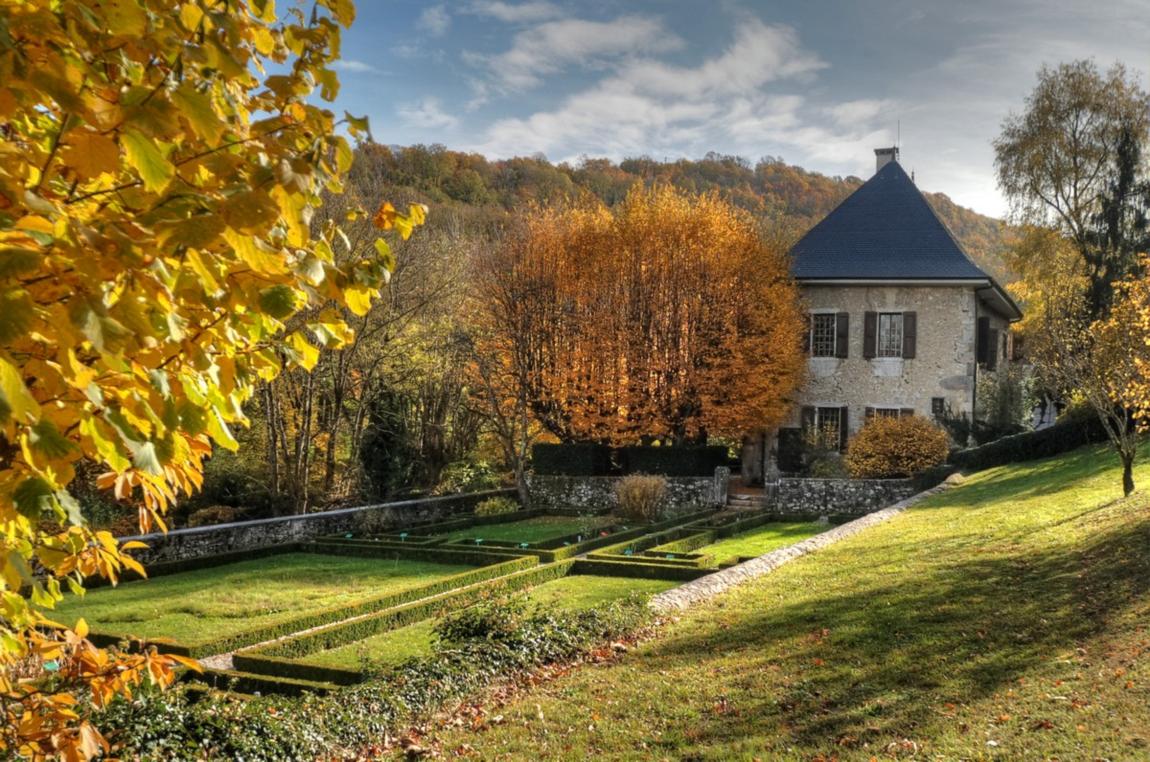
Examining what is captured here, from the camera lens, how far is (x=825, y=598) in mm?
10609

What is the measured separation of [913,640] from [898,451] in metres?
17.1

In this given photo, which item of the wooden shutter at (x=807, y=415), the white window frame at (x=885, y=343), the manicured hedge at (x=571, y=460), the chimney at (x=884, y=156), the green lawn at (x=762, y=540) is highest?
the chimney at (x=884, y=156)

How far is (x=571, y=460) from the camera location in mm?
27359

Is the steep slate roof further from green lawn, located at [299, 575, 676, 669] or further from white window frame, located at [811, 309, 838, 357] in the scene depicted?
green lawn, located at [299, 575, 676, 669]

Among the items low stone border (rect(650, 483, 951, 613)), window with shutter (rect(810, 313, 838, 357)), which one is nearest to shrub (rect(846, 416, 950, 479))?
window with shutter (rect(810, 313, 838, 357))

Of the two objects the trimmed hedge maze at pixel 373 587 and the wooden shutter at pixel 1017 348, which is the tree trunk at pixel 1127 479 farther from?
the wooden shutter at pixel 1017 348

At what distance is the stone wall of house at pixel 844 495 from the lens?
23.3 m

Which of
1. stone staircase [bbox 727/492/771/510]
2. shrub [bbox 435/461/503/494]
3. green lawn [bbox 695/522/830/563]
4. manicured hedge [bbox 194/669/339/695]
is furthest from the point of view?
shrub [bbox 435/461/503/494]

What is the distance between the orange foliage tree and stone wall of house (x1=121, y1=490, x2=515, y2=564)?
5495mm

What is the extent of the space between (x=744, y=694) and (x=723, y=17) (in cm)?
1435

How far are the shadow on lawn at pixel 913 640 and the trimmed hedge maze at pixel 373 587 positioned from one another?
3.12 m

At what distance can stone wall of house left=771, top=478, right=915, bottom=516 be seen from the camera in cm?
2331

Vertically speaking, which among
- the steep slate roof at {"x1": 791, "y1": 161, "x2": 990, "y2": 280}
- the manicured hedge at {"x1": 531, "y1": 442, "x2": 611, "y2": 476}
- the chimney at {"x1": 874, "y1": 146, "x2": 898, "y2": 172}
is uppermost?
the chimney at {"x1": 874, "y1": 146, "x2": 898, "y2": 172}

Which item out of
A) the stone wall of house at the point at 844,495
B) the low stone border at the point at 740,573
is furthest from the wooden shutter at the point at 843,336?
the low stone border at the point at 740,573
